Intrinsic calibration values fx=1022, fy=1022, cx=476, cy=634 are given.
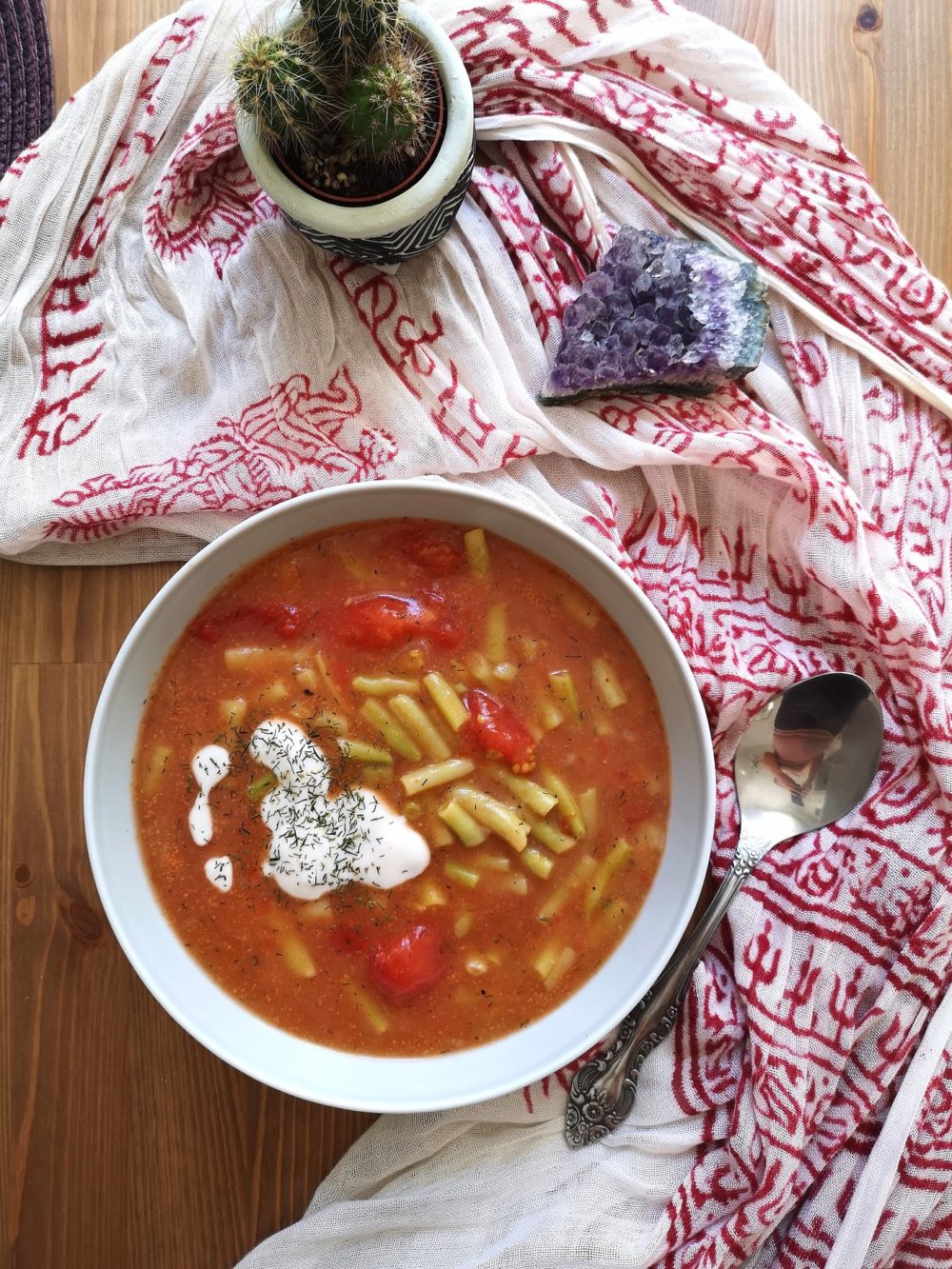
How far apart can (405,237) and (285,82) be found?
424 millimetres

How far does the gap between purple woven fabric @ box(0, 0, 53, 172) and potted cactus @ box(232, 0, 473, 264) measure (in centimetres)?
78

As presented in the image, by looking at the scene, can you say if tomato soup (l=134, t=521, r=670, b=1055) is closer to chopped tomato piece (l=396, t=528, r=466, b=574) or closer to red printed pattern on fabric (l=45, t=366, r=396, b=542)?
chopped tomato piece (l=396, t=528, r=466, b=574)

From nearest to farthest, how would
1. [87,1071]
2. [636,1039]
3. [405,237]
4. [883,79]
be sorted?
[405,237] < [636,1039] < [87,1071] < [883,79]

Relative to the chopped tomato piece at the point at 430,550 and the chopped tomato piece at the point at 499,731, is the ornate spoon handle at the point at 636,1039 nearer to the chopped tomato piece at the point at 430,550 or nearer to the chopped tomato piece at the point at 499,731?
the chopped tomato piece at the point at 499,731

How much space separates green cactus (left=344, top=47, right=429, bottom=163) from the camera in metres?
2.17

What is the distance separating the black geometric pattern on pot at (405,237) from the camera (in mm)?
2412

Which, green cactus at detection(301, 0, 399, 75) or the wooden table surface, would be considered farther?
the wooden table surface

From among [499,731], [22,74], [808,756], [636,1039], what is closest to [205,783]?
[499,731]

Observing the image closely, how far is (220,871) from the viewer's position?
249 cm

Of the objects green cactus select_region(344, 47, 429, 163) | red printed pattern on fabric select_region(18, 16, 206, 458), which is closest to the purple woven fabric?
red printed pattern on fabric select_region(18, 16, 206, 458)

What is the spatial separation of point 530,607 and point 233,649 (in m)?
0.74

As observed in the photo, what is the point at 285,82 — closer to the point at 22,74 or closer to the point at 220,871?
the point at 22,74

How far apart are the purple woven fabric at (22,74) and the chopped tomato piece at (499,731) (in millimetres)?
1893

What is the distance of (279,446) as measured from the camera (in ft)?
8.60
